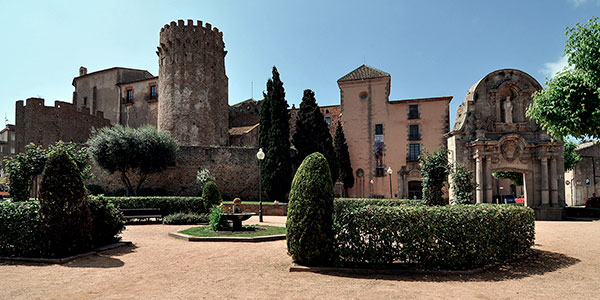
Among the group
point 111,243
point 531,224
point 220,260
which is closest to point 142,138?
point 111,243

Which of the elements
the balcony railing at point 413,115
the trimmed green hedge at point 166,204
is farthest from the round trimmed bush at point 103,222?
the balcony railing at point 413,115

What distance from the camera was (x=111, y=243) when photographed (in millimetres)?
9977

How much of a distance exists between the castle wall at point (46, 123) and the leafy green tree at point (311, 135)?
22.5 metres

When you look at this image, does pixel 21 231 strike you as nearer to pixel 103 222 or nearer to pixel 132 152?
pixel 103 222

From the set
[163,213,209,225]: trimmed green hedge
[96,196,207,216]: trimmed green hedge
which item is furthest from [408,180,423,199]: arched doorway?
[163,213,209,225]: trimmed green hedge

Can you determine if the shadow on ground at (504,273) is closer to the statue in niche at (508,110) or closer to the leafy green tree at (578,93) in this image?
the leafy green tree at (578,93)

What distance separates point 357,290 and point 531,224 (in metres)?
6.07

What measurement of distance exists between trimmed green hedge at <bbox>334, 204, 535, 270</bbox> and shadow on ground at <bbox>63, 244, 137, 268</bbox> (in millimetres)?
5114

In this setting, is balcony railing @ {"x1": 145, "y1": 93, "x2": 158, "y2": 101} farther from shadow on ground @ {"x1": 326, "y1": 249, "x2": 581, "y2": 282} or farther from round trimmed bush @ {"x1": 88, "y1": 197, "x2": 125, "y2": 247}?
shadow on ground @ {"x1": 326, "y1": 249, "x2": 581, "y2": 282}

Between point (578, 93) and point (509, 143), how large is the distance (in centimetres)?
1117

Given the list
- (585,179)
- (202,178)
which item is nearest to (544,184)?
(202,178)

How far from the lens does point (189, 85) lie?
1372 inches

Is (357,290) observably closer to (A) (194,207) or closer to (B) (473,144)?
(A) (194,207)

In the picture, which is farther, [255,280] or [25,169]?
[25,169]
